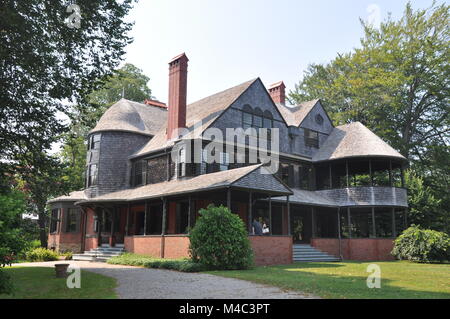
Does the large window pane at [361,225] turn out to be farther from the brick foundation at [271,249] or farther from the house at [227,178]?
the brick foundation at [271,249]

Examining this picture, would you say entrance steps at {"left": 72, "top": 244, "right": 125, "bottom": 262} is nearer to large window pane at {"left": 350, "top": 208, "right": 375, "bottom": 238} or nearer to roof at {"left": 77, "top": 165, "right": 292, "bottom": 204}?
roof at {"left": 77, "top": 165, "right": 292, "bottom": 204}

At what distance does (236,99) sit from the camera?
24750mm

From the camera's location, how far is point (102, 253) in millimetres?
23344

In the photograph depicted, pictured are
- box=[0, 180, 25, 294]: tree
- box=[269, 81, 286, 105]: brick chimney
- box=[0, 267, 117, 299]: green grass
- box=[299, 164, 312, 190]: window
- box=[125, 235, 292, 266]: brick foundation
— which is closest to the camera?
box=[0, 180, 25, 294]: tree

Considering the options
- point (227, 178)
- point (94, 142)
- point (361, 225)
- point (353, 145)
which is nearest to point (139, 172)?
point (94, 142)

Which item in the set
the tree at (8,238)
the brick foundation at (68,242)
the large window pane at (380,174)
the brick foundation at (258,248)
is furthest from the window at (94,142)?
the large window pane at (380,174)

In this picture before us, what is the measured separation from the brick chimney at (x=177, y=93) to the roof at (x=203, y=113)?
2.43 feet

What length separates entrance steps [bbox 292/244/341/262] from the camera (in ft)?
72.1

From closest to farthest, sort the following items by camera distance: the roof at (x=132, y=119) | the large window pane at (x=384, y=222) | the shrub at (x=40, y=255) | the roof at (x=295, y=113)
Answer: the shrub at (x=40, y=255), the roof at (x=132, y=119), the roof at (x=295, y=113), the large window pane at (x=384, y=222)

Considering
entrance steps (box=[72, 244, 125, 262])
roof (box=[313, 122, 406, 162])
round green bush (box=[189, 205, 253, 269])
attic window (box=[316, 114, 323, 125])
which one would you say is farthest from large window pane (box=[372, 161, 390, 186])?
entrance steps (box=[72, 244, 125, 262])

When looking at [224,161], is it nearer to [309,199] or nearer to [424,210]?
[309,199]

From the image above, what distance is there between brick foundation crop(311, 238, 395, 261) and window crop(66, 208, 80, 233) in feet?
57.2

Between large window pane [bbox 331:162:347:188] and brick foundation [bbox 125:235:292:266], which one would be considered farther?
large window pane [bbox 331:162:347:188]

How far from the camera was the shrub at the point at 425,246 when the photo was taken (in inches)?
828
